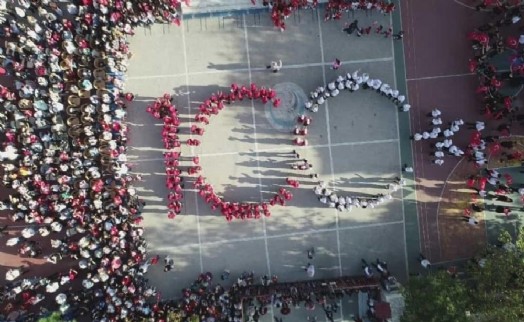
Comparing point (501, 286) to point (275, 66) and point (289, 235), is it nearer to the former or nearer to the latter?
point (289, 235)

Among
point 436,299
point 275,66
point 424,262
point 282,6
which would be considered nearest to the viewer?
point 436,299

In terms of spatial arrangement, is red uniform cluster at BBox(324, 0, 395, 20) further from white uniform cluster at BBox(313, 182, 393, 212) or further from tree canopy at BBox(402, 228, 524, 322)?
tree canopy at BBox(402, 228, 524, 322)

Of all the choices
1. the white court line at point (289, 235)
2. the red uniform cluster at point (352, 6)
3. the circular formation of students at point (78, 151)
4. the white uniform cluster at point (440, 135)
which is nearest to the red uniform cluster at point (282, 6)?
the red uniform cluster at point (352, 6)

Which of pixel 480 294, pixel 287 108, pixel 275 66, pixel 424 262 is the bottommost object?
pixel 480 294

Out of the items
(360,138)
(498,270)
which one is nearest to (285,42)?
(360,138)

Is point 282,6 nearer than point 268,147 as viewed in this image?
Yes

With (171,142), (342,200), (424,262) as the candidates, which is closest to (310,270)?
(342,200)

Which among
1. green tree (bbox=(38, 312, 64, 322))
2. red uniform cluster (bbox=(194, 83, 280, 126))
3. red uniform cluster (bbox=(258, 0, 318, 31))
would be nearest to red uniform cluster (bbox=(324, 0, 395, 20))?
red uniform cluster (bbox=(258, 0, 318, 31))

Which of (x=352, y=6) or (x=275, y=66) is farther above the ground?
(x=352, y=6)
